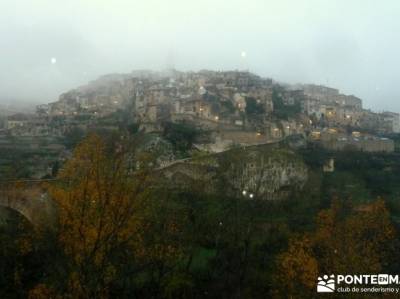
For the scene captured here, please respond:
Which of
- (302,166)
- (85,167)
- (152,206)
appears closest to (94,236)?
(85,167)

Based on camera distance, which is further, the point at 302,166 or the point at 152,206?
the point at 302,166

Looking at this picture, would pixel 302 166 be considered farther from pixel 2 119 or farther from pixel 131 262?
pixel 2 119

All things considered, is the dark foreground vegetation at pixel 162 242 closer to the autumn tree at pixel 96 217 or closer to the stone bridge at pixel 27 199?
the autumn tree at pixel 96 217

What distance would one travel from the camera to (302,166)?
26.8 metres

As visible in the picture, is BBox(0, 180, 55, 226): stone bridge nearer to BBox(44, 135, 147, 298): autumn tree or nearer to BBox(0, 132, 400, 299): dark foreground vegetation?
BBox(0, 132, 400, 299): dark foreground vegetation

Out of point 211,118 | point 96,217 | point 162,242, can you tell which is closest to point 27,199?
point 162,242

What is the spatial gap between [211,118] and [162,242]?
88.9 ft

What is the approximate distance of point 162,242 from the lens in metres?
11.7

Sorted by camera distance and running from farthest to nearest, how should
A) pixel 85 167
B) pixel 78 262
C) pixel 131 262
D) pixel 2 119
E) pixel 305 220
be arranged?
pixel 2 119, pixel 305 220, pixel 131 262, pixel 85 167, pixel 78 262

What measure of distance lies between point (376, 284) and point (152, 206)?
5390mm

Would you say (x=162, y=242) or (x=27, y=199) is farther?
(x=27, y=199)

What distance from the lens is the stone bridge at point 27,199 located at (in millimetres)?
15844

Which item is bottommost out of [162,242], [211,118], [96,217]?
[162,242]

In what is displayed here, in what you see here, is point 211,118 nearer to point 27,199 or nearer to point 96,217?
point 27,199
